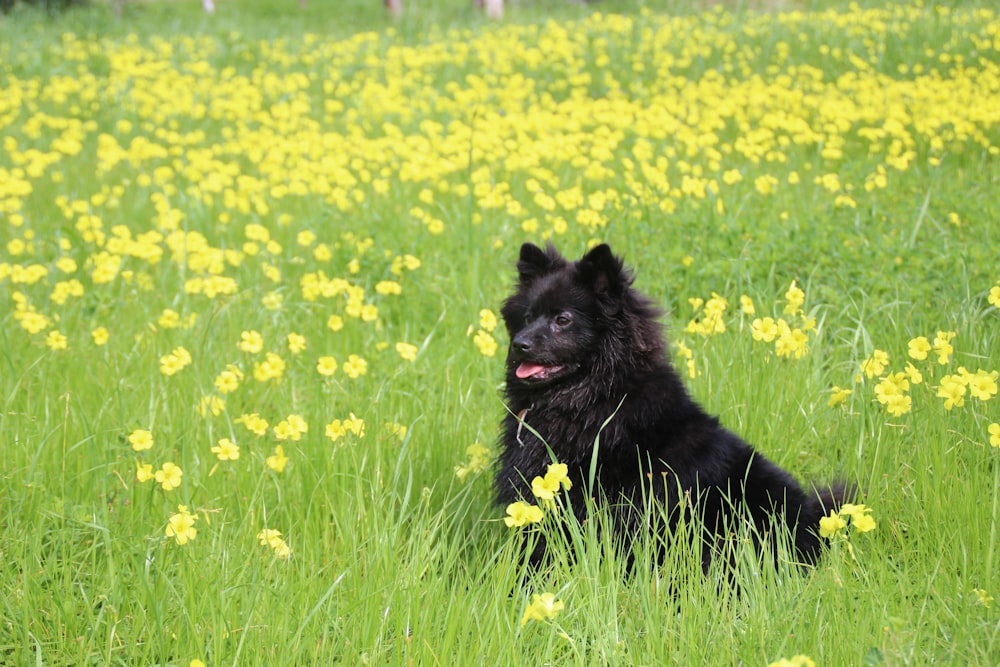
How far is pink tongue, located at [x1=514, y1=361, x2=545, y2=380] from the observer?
320 centimetres

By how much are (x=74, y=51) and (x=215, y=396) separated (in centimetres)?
1139

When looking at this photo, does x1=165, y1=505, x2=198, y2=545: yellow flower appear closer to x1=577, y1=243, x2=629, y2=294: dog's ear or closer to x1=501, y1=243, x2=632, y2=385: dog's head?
x1=501, y1=243, x2=632, y2=385: dog's head

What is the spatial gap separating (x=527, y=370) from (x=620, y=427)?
0.38 meters

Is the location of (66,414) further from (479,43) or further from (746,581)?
(479,43)

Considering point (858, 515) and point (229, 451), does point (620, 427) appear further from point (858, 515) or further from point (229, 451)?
point (229, 451)

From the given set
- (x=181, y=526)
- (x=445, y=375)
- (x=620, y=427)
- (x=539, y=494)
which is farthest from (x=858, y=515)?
(x=445, y=375)

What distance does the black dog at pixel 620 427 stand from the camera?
302cm

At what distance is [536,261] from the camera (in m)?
3.53

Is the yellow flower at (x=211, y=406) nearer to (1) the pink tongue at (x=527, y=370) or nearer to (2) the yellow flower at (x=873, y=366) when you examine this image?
(1) the pink tongue at (x=527, y=370)

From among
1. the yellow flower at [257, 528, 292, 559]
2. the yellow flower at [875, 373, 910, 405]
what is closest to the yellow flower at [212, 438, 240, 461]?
the yellow flower at [257, 528, 292, 559]

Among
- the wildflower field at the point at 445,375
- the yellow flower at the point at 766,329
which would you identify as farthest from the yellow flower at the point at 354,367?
the yellow flower at the point at 766,329

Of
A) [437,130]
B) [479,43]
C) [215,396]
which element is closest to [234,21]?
[479,43]

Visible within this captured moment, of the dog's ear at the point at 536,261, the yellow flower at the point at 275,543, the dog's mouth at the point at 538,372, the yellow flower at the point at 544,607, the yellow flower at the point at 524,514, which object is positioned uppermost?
the dog's ear at the point at 536,261

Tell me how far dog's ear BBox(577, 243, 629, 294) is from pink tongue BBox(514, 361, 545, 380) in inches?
13.3
